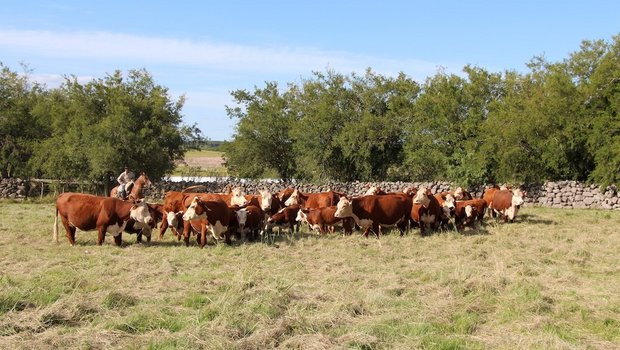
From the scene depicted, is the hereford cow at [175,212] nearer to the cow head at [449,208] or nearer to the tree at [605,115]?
the cow head at [449,208]

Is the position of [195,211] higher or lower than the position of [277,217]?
higher

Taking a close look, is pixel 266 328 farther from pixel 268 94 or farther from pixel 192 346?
pixel 268 94

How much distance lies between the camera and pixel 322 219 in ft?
47.3

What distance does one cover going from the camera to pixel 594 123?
24.7 m

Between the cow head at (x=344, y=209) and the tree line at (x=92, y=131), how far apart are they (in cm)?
1882

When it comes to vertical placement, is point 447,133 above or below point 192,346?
above

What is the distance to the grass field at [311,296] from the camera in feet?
18.5

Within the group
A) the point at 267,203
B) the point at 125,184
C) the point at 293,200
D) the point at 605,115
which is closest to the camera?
the point at 267,203

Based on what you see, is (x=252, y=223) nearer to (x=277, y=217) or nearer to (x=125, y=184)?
(x=277, y=217)

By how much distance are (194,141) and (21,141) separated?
392 inches

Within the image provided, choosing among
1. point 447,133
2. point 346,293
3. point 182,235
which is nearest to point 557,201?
A: point 447,133

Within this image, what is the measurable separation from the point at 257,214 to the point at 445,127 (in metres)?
19.3

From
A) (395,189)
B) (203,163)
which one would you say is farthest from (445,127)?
(203,163)

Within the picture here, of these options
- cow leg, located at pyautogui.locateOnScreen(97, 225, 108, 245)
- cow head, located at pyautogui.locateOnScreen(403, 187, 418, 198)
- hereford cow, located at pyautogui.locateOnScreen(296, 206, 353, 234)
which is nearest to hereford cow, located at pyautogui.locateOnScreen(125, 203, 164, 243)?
cow leg, located at pyautogui.locateOnScreen(97, 225, 108, 245)
